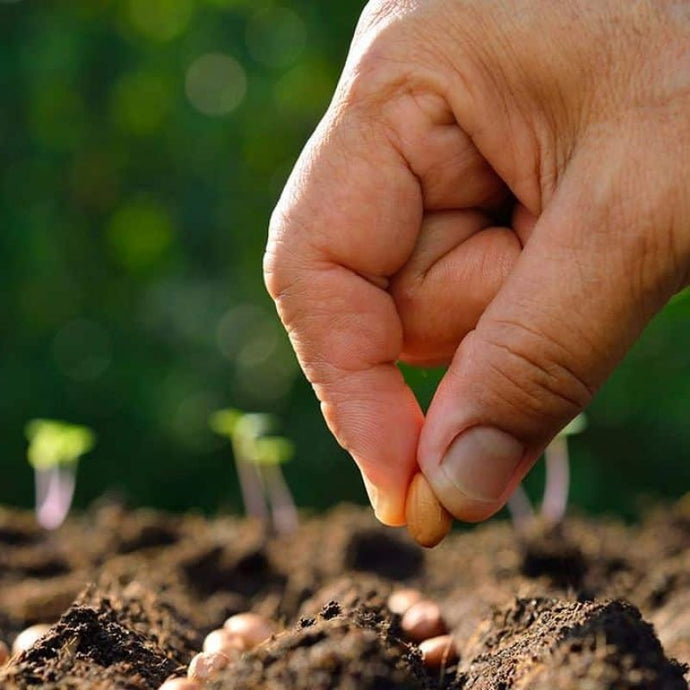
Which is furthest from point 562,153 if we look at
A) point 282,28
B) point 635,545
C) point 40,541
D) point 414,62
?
point 282,28

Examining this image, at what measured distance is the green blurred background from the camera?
5.27 m

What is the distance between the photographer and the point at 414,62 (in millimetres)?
1668

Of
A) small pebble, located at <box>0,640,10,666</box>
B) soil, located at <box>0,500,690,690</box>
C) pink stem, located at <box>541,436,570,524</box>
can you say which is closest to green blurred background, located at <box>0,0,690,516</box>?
pink stem, located at <box>541,436,570,524</box>

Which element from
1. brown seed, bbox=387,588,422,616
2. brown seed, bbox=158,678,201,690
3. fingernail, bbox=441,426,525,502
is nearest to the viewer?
brown seed, bbox=158,678,201,690

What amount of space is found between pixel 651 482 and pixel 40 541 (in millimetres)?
2633

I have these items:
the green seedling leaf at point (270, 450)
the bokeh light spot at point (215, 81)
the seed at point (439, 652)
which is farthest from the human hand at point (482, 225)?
the bokeh light spot at point (215, 81)

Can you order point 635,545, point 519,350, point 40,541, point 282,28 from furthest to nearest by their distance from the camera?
point 282,28, point 40,541, point 635,545, point 519,350

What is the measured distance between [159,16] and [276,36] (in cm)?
63

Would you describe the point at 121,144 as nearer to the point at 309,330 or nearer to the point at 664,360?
the point at 664,360

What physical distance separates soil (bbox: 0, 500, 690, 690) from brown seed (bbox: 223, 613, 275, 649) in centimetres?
7

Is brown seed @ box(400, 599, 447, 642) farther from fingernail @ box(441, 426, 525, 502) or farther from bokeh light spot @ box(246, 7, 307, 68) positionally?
bokeh light spot @ box(246, 7, 307, 68)

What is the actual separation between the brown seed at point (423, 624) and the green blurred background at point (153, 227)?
297cm

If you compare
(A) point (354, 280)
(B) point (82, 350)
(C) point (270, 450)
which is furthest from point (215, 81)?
(A) point (354, 280)

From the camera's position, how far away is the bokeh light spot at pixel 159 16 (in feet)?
18.7
